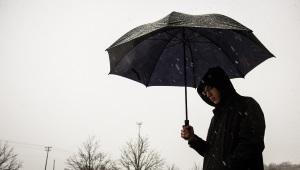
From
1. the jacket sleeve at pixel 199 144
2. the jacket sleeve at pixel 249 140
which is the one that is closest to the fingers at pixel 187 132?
the jacket sleeve at pixel 199 144

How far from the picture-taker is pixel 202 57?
14.1 feet

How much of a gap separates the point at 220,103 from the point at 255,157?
65 centimetres

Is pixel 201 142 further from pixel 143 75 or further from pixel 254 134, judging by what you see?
pixel 143 75

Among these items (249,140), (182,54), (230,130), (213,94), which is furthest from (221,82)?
(182,54)

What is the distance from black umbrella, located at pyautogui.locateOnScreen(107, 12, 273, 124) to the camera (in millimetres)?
3779

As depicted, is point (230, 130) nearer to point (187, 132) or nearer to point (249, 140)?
point (249, 140)

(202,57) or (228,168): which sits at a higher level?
(202,57)

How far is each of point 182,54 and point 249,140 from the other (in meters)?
2.32

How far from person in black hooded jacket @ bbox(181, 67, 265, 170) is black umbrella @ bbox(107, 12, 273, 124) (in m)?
1.05

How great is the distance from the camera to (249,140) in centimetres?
215

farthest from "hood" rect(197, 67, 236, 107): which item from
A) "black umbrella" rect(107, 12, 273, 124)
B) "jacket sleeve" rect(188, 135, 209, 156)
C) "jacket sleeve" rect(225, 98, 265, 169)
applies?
"black umbrella" rect(107, 12, 273, 124)

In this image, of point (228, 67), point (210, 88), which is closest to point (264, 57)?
point (228, 67)

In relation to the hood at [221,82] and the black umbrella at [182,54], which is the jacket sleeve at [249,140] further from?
the black umbrella at [182,54]

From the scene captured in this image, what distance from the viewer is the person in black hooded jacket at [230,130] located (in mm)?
2154
